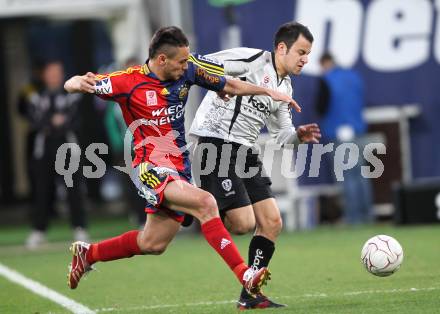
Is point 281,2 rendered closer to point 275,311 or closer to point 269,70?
point 269,70

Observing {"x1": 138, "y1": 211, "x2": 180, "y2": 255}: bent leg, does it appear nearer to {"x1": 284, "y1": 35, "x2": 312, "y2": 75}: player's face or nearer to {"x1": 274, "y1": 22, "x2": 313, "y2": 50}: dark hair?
{"x1": 284, "y1": 35, "x2": 312, "y2": 75}: player's face

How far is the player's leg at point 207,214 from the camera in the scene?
7.62 m

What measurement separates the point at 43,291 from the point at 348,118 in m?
7.17

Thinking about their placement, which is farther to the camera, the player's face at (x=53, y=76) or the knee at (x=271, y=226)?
the player's face at (x=53, y=76)

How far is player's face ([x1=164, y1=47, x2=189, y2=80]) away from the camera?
786 cm

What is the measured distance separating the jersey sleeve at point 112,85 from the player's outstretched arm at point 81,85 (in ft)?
0.17

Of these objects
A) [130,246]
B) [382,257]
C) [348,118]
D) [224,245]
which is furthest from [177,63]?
[348,118]

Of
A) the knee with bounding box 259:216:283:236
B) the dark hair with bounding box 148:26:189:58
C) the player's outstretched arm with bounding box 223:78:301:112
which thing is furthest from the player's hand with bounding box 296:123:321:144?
the dark hair with bounding box 148:26:189:58

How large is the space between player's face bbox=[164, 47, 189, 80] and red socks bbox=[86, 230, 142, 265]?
1265 millimetres

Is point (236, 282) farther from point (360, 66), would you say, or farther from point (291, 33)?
point (360, 66)

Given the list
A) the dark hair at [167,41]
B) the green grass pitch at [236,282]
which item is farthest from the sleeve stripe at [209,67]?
the green grass pitch at [236,282]

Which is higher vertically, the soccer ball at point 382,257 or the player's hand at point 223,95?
the player's hand at point 223,95

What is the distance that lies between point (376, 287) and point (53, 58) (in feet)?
51.5

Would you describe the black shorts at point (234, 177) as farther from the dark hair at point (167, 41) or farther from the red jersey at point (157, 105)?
the dark hair at point (167, 41)
